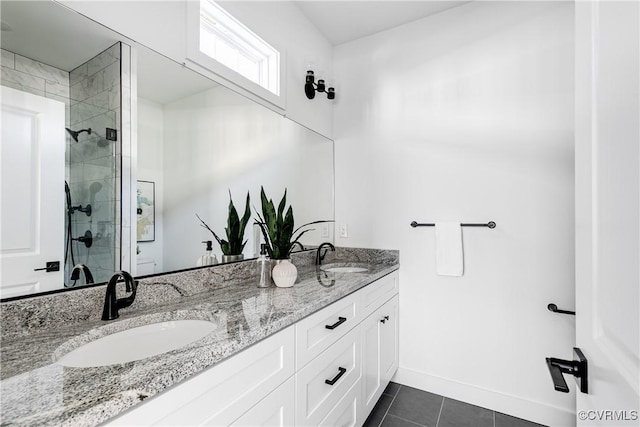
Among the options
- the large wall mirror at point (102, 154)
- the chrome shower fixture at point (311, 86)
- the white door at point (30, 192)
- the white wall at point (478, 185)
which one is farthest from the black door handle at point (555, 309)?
the white door at point (30, 192)

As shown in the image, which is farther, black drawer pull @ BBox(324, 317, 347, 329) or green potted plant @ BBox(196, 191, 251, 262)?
green potted plant @ BBox(196, 191, 251, 262)

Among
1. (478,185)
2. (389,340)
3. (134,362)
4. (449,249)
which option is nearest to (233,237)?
(134,362)

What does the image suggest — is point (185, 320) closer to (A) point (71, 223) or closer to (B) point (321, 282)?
(A) point (71, 223)

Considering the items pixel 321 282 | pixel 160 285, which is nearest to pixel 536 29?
pixel 321 282

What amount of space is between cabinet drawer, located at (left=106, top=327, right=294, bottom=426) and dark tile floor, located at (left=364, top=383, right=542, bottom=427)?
1.12m

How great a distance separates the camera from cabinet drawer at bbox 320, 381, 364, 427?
127 centimetres

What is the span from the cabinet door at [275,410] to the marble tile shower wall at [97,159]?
0.67 meters

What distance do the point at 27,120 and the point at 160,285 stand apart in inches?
26.5

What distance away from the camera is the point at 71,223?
3.08 feet

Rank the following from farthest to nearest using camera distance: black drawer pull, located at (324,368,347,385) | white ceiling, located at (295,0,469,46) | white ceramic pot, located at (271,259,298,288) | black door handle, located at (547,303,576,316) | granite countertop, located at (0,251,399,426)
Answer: white ceiling, located at (295,0,469,46) → black door handle, located at (547,303,576,316) → white ceramic pot, located at (271,259,298,288) → black drawer pull, located at (324,368,347,385) → granite countertop, located at (0,251,399,426)

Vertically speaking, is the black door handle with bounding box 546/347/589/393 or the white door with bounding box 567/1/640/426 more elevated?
the white door with bounding box 567/1/640/426

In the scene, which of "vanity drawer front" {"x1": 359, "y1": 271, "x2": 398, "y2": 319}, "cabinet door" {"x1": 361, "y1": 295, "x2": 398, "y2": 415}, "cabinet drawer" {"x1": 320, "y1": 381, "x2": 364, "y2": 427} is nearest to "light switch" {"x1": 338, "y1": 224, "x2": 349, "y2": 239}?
"vanity drawer front" {"x1": 359, "y1": 271, "x2": 398, "y2": 319}

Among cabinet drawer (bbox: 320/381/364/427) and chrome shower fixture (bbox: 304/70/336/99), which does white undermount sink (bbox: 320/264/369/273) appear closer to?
cabinet drawer (bbox: 320/381/364/427)

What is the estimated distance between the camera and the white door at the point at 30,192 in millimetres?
797
